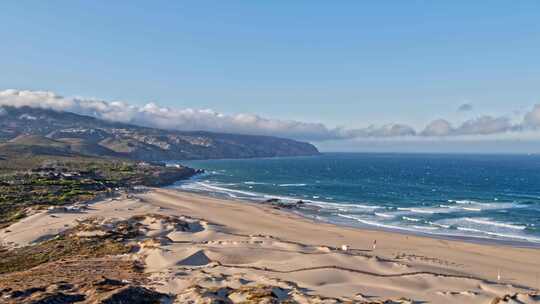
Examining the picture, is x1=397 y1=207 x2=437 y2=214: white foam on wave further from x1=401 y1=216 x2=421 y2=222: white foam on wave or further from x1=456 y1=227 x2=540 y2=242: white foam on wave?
x1=456 y1=227 x2=540 y2=242: white foam on wave

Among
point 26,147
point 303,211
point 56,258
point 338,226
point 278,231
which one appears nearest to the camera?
point 56,258

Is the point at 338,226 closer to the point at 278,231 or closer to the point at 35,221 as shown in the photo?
the point at 278,231

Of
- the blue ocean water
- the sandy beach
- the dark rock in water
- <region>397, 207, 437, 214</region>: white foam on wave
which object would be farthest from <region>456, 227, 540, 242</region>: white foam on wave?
the dark rock in water

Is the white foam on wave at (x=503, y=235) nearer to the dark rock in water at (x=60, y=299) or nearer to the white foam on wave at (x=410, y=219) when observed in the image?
the white foam on wave at (x=410, y=219)

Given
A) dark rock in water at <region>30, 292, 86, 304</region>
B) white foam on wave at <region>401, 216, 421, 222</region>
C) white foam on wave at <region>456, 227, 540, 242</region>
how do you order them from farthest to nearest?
white foam on wave at <region>401, 216, 421, 222</region> → white foam on wave at <region>456, 227, 540, 242</region> → dark rock in water at <region>30, 292, 86, 304</region>

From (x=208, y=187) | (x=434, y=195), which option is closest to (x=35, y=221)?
(x=208, y=187)

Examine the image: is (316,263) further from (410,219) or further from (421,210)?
(421,210)

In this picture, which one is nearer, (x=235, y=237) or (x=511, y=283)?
(x=511, y=283)

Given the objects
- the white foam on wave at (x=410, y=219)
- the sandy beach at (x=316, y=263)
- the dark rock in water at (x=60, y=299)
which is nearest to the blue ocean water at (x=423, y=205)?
the white foam on wave at (x=410, y=219)

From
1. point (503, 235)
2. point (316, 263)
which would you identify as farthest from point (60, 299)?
point (503, 235)
